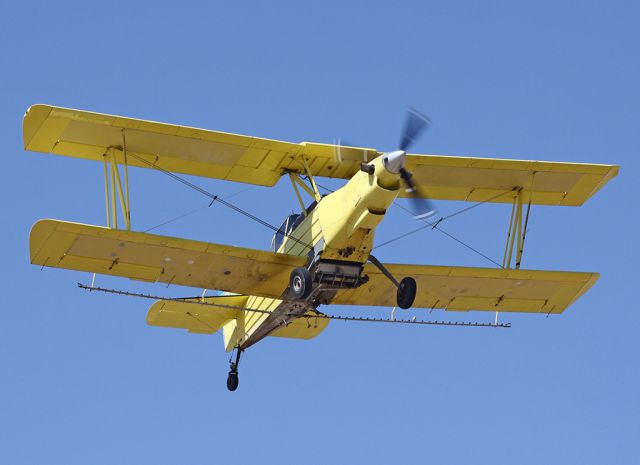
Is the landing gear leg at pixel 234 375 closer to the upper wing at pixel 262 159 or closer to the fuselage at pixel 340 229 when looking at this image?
the fuselage at pixel 340 229

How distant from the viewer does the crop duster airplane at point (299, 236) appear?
2833 cm

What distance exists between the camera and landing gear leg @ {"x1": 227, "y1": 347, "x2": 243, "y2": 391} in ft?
109

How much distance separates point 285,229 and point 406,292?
3.14 metres

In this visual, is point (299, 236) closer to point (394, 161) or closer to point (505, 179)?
point (394, 161)

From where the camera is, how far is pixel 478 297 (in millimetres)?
31953

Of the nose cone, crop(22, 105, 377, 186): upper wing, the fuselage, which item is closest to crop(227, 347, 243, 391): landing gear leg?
the fuselage

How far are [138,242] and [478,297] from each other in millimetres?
7589

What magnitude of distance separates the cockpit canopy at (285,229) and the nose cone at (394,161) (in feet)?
10.7

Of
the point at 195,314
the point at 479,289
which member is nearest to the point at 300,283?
the point at 479,289

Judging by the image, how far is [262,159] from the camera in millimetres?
30625

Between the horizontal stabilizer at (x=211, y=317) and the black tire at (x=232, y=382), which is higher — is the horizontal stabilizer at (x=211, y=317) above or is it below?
above

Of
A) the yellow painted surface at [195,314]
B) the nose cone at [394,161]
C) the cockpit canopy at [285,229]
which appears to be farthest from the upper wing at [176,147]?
the yellow painted surface at [195,314]

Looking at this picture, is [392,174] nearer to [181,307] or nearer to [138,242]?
[138,242]

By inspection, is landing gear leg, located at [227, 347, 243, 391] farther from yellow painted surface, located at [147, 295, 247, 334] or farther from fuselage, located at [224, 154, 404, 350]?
fuselage, located at [224, 154, 404, 350]
